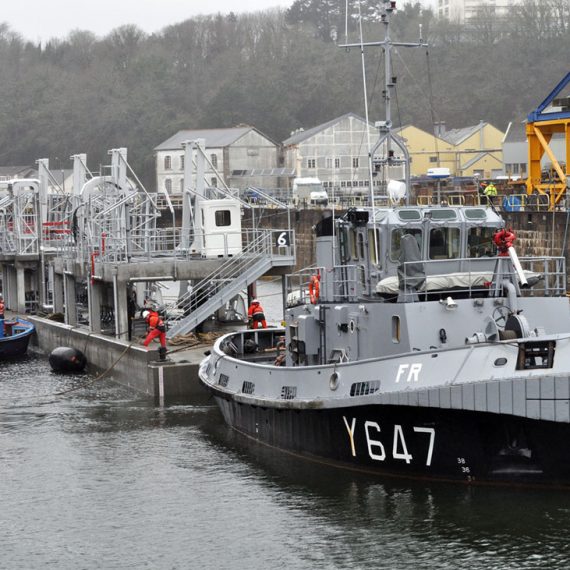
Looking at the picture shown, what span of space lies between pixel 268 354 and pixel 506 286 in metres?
8.31

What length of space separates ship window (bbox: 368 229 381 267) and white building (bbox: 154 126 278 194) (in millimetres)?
85399

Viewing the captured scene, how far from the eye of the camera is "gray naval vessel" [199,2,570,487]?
17734 mm

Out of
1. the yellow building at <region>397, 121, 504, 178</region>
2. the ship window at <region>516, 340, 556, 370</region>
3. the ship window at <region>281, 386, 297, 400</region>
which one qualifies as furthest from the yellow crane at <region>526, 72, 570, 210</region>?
the yellow building at <region>397, 121, 504, 178</region>

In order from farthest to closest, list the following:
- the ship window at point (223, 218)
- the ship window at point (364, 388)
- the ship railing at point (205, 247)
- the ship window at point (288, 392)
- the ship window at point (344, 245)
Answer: the ship window at point (223, 218), the ship railing at point (205, 247), the ship window at point (344, 245), the ship window at point (288, 392), the ship window at point (364, 388)

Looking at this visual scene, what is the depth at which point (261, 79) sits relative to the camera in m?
130

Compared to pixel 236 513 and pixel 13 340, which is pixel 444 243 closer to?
pixel 236 513

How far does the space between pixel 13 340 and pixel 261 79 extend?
315 feet

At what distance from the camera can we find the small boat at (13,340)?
37.4 m

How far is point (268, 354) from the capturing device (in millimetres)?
27219

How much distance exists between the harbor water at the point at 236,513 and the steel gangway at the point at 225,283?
6.55 m

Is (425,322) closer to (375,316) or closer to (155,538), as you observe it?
(375,316)

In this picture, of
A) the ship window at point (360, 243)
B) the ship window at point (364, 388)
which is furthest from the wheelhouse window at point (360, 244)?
the ship window at point (364, 388)

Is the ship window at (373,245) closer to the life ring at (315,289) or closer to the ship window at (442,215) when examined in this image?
the ship window at (442,215)

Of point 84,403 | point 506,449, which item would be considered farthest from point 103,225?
point 506,449
